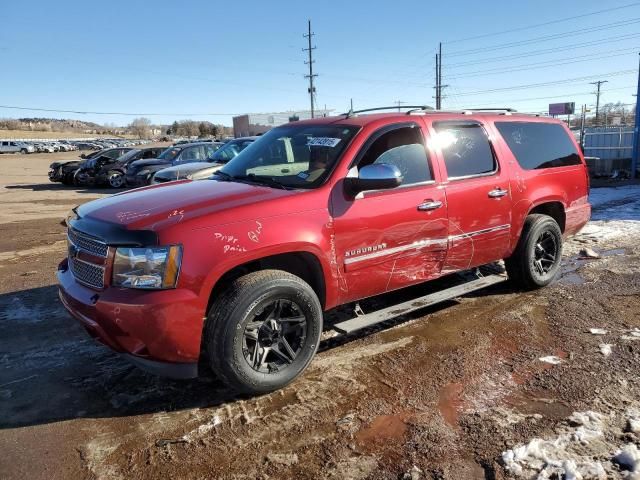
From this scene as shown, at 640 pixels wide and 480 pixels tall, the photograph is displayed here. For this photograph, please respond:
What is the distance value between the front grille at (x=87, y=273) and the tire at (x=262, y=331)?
0.76 meters

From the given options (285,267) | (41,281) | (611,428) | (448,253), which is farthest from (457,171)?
(41,281)

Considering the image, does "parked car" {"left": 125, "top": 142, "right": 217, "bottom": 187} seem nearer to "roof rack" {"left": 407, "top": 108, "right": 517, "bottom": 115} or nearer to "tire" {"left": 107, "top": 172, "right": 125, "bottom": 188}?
"tire" {"left": 107, "top": 172, "right": 125, "bottom": 188}

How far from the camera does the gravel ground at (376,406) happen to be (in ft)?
9.17

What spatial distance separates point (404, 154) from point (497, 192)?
3.87 ft

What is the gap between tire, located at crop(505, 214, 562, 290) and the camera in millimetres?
5348

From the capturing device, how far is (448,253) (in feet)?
14.9

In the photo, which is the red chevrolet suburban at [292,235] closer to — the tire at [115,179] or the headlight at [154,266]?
the headlight at [154,266]

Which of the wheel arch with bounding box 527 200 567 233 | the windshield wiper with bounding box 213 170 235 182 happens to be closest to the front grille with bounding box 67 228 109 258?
the windshield wiper with bounding box 213 170 235 182

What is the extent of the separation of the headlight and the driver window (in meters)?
1.74

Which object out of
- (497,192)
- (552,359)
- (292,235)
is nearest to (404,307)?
(552,359)

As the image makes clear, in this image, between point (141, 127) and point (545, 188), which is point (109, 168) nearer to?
point (545, 188)

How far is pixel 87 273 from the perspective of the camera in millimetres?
3453

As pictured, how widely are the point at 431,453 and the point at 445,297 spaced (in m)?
2.00

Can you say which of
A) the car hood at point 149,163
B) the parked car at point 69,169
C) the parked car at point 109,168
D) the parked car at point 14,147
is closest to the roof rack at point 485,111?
the car hood at point 149,163
